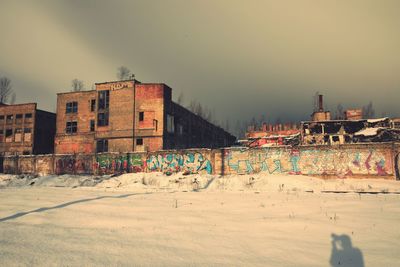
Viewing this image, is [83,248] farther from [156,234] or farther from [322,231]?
[322,231]

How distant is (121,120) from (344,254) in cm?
3259

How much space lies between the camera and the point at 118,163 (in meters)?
26.6

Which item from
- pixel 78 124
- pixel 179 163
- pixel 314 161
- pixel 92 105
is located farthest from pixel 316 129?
pixel 78 124

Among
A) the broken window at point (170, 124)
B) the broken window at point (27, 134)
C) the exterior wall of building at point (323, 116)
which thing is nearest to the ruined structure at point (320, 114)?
the exterior wall of building at point (323, 116)

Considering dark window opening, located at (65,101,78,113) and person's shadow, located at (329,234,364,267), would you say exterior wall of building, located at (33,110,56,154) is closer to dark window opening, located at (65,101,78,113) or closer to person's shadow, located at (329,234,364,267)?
dark window opening, located at (65,101,78,113)

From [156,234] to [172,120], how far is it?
3036 cm

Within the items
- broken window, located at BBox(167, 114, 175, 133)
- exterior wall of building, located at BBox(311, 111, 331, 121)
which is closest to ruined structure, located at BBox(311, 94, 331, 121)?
exterior wall of building, located at BBox(311, 111, 331, 121)

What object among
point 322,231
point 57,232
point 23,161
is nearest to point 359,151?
point 322,231

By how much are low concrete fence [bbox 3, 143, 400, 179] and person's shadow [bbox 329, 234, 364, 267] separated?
52.7 ft

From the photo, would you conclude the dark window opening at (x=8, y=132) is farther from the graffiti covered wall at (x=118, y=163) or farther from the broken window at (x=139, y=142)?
the graffiti covered wall at (x=118, y=163)

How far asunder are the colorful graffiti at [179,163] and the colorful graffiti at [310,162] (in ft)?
7.09

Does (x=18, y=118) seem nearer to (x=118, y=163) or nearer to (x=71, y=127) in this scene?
(x=71, y=127)

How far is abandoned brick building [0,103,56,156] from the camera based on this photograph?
41566mm

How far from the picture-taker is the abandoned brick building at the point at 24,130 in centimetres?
4157
